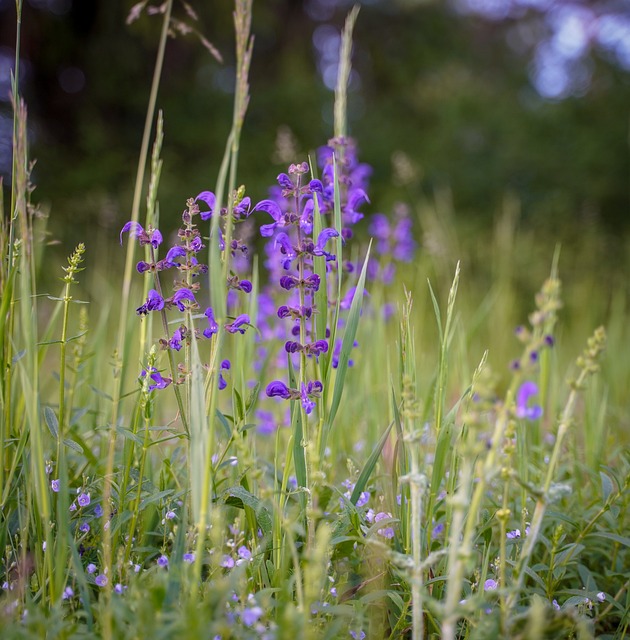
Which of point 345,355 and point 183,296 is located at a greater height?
point 183,296

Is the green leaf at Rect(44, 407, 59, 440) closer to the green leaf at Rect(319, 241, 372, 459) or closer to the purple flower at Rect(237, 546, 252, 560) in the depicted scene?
the purple flower at Rect(237, 546, 252, 560)

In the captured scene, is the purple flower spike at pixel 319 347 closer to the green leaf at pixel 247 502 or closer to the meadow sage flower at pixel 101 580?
the green leaf at pixel 247 502

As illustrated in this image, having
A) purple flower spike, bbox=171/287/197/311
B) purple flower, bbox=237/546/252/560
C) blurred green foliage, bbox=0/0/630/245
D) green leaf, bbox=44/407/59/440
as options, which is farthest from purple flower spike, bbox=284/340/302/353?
blurred green foliage, bbox=0/0/630/245

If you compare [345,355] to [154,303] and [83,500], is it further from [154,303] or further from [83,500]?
[83,500]

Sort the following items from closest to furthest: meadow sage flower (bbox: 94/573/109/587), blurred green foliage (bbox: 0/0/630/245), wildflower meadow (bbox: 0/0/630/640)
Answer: wildflower meadow (bbox: 0/0/630/640) → meadow sage flower (bbox: 94/573/109/587) → blurred green foliage (bbox: 0/0/630/245)

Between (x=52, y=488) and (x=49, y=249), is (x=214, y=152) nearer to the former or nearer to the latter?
(x=49, y=249)

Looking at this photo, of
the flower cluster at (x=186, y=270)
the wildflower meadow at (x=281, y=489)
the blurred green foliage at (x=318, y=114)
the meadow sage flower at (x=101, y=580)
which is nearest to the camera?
the wildflower meadow at (x=281, y=489)

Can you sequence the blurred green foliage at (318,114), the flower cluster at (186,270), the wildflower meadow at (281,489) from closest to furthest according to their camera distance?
1. the wildflower meadow at (281,489)
2. the flower cluster at (186,270)
3. the blurred green foliage at (318,114)

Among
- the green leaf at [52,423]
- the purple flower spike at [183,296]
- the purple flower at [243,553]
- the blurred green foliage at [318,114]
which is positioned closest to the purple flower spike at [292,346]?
the purple flower spike at [183,296]

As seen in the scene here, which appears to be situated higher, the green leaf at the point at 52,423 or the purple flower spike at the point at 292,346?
the purple flower spike at the point at 292,346

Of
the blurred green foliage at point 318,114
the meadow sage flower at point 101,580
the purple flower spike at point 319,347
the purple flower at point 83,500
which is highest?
the blurred green foliage at point 318,114

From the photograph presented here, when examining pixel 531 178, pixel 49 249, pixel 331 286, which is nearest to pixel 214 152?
pixel 49 249

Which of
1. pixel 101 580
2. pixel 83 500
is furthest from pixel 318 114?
pixel 101 580

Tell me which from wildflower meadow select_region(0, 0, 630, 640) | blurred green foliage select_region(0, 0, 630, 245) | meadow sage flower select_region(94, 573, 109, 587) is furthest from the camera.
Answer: blurred green foliage select_region(0, 0, 630, 245)
